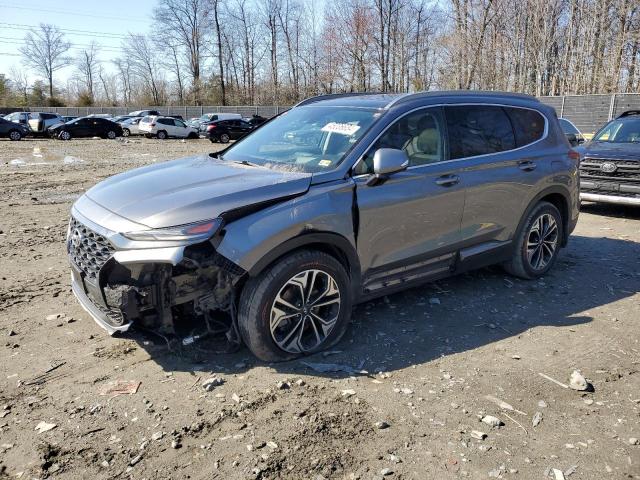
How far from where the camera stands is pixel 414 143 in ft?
14.5

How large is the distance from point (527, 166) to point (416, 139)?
1.55 meters

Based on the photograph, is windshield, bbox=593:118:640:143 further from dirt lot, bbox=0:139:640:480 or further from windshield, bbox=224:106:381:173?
windshield, bbox=224:106:381:173

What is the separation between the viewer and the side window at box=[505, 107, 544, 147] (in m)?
5.39

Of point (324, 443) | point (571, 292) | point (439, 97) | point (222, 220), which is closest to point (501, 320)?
point (571, 292)

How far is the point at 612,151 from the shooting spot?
9.22 m

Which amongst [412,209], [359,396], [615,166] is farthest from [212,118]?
[359,396]

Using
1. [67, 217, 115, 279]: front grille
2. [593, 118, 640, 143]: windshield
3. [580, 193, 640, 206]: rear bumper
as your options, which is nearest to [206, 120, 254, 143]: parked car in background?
[593, 118, 640, 143]: windshield

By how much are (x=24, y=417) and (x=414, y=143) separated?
344 centimetres

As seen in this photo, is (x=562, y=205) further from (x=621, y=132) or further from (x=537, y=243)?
(x=621, y=132)

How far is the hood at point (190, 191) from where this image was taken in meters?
3.41

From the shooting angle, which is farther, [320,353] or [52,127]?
[52,127]

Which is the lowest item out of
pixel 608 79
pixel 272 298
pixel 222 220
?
pixel 272 298

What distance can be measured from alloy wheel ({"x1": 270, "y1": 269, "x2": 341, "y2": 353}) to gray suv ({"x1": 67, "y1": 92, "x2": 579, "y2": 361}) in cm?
1

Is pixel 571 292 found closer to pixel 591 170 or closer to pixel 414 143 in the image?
pixel 414 143
